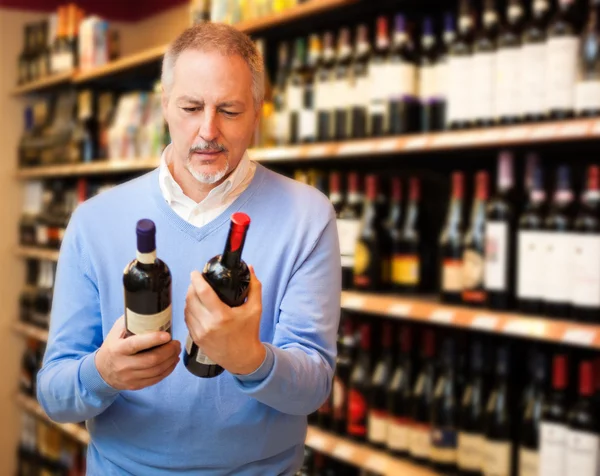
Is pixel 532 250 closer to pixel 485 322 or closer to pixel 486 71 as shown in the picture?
pixel 485 322

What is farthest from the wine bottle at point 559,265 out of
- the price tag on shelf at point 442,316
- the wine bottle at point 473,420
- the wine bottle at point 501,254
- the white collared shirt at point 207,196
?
the white collared shirt at point 207,196

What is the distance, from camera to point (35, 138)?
4.81 meters

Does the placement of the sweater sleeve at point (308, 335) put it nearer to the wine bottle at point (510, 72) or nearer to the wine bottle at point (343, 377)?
the wine bottle at point (510, 72)

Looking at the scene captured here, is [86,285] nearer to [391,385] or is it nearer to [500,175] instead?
[500,175]

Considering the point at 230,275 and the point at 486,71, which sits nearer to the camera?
the point at 230,275

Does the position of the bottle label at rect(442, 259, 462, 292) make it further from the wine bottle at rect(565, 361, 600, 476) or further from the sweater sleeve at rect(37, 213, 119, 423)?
the sweater sleeve at rect(37, 213, 119, 423)

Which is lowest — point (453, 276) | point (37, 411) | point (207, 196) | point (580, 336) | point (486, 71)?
point (37, 411)

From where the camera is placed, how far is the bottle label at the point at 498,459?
221 centimetres

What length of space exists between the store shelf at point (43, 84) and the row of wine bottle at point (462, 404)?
8.22 ft

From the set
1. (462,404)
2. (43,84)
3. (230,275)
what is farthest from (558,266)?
(43,84)

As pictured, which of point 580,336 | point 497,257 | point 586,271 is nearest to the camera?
point 580,336

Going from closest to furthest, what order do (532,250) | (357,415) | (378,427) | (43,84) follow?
1. (532,250)
2. (378,427)
3. (357,415)
4. (43,84)

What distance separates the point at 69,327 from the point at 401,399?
151 centimetres

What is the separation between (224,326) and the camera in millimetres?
1056
